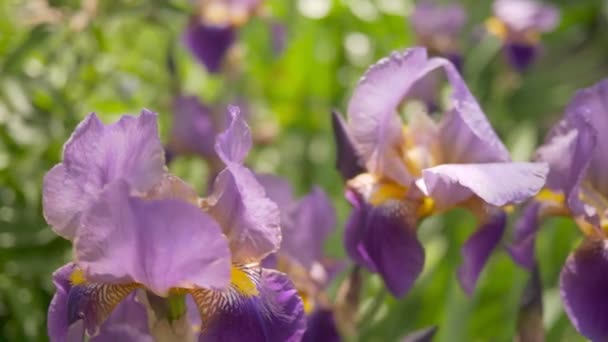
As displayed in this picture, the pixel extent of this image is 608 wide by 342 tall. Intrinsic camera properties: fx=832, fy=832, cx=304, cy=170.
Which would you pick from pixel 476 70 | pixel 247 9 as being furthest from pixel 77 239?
pixel 476 70

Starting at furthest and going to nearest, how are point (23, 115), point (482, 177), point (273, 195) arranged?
point (23, 115)
point (273, 195)
point (482, 177)

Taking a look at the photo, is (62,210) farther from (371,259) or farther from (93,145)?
(371,259)

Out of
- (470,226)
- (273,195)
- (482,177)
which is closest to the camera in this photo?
(482,177)

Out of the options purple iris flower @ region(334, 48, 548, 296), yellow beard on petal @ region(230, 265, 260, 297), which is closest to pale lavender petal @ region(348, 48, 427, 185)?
purple iris flower @ region(334, 48, 548, 296)

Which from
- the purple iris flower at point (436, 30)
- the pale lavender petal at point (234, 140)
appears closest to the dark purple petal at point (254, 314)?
the pale lavender petal at point (234, 140)

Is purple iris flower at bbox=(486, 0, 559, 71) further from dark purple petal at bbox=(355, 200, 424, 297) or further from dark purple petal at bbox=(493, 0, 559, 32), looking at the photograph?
dark purple petal at bbox=(355, 200, 424, 297)

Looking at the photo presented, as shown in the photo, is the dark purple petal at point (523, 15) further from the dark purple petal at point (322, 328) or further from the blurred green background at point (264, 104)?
the dark purple petal at point (322, 328)

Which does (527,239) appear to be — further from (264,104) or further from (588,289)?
(264,104)
